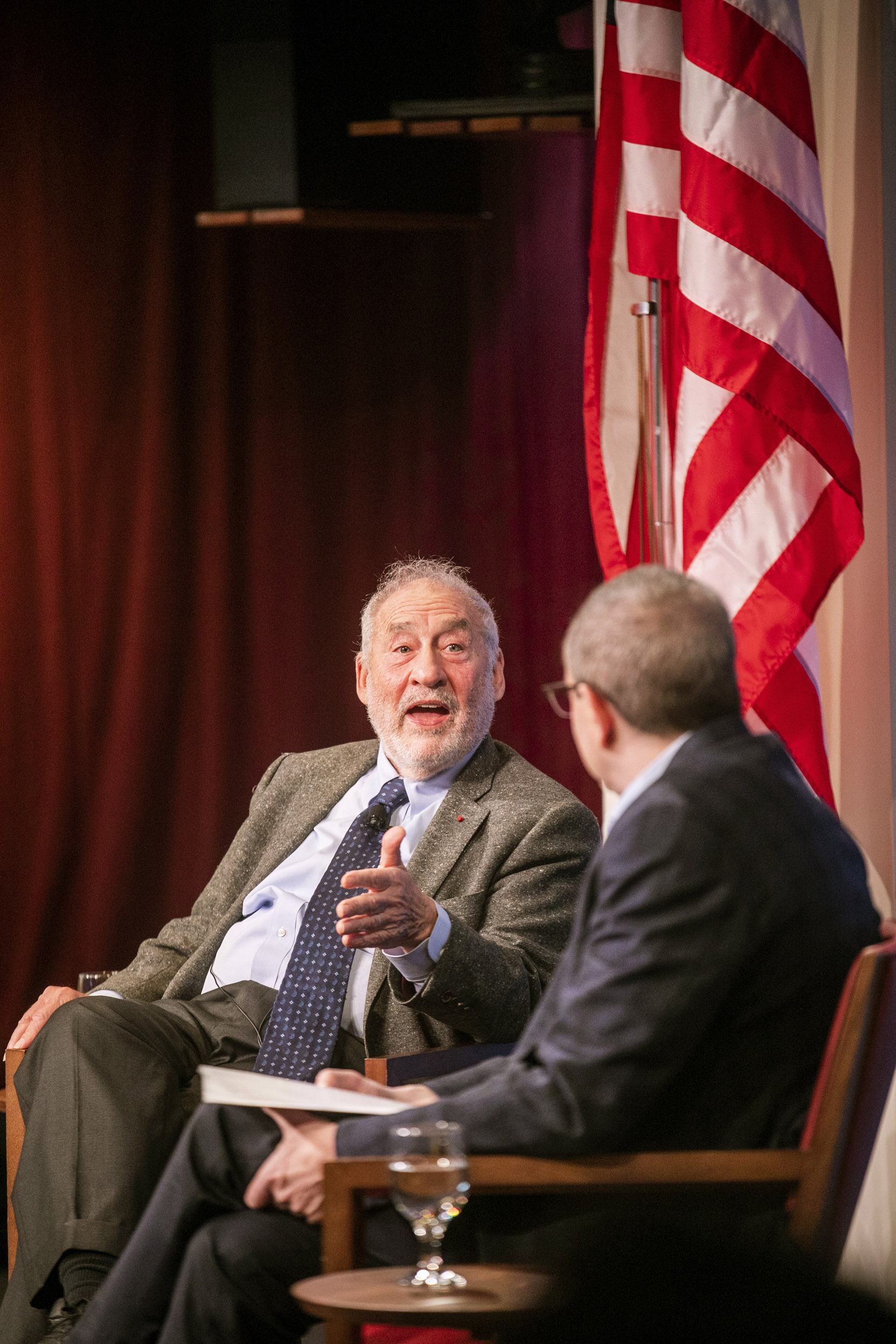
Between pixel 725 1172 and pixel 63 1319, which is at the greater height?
pixel 725 1172

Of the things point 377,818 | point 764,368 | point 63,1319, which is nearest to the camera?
point 63,1319

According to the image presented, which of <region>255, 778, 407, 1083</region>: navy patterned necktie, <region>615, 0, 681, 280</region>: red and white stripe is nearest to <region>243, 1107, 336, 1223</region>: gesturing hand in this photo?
<region>255, 778, 407, 1083</region>: navy patterned necktie

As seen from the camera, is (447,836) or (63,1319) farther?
(447,836)

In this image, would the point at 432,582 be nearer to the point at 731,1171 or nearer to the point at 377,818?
the point at 377,818

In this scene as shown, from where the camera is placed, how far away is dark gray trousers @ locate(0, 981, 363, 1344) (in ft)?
7.43

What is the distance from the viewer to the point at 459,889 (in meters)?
2.72

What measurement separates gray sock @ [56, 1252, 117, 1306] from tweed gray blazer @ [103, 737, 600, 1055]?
1.97 ft

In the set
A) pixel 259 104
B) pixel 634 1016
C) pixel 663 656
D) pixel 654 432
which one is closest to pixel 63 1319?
pixel 634 1016

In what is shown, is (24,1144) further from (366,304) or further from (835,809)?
(366,304)

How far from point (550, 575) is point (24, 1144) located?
2560 mm

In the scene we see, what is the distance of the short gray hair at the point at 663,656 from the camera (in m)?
1.68

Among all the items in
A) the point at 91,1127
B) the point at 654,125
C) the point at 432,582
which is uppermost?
the point at 654,125

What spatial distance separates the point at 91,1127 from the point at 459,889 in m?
0.79

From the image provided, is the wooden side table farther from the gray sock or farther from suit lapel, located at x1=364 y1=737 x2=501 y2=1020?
suit lapel, located at x1=364 y1=737 x2=501 y2=1020
